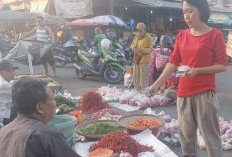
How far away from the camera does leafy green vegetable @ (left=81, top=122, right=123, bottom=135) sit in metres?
4.00

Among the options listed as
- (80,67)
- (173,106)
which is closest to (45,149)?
(173,106)

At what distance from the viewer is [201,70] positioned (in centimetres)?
258

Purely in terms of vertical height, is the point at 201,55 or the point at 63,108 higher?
the point at 201,55

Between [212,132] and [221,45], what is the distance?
33.9 inches

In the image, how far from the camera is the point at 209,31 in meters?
2.61

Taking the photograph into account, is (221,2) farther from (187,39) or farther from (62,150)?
(62,150)

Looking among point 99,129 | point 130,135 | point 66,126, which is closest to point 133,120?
point 130,135

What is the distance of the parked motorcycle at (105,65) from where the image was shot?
8.97m

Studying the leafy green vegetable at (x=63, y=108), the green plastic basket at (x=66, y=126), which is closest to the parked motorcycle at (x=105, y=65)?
the leafy green vegetable at (x=63, y=108)

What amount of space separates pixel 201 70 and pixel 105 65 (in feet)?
21.5

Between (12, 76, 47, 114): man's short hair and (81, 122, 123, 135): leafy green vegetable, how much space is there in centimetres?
231

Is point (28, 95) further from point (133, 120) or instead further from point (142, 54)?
point (142, 54)

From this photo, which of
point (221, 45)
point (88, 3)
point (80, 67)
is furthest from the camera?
point (88, 3)

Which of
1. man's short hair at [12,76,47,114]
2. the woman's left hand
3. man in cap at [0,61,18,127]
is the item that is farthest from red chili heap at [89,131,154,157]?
man's short hair at [12,76,47,114]
